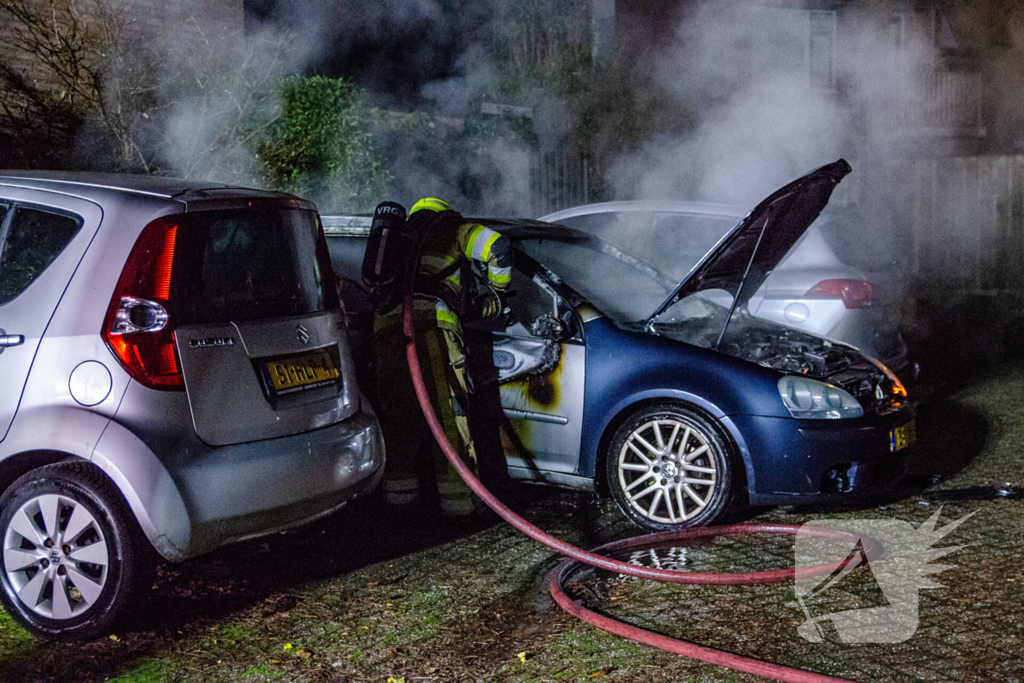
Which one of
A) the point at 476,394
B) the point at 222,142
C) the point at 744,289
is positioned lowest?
the point at 476,394

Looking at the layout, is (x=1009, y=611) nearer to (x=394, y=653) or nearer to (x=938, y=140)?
(x=394, y=653)

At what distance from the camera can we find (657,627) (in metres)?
3.67

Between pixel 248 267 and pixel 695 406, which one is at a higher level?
pixel 248 267

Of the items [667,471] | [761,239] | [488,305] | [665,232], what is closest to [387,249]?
[488,305]

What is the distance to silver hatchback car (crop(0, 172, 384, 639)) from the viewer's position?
3.39m

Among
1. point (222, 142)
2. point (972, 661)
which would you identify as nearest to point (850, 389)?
point (972, 661)

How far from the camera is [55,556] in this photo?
353 cm

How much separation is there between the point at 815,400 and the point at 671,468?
0.79 meters

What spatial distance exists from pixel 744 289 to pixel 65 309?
3699 millimetres

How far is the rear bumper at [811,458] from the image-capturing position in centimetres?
460

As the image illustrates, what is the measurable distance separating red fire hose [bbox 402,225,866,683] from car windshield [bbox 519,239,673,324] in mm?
1259

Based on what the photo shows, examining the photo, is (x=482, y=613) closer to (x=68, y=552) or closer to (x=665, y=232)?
(x=68, y=552)

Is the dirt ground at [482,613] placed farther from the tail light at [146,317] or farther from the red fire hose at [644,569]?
the tail light at [146,317]

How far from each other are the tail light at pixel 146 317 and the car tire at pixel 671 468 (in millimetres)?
2354
